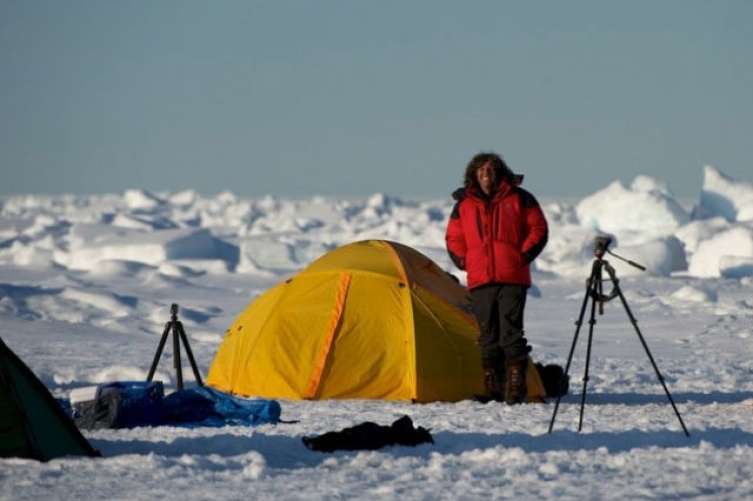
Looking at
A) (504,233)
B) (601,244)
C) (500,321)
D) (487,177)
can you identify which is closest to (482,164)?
(487,177)

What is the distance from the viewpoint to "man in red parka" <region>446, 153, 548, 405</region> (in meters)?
10.9

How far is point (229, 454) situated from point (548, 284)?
38.8 meters

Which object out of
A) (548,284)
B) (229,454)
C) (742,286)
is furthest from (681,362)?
(548,284)

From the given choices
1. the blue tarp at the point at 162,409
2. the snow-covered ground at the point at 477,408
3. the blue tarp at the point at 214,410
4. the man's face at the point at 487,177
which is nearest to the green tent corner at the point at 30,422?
the snow-covered ground at the point at 477,408

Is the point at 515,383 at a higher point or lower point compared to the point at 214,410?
higher

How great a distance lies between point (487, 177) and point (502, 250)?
58cm

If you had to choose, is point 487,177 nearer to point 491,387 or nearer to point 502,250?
point 502,250

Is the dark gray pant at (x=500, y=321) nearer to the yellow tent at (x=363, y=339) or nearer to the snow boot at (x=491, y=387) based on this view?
the snow boot at (x=491, y=387)

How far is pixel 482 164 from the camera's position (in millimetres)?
11008

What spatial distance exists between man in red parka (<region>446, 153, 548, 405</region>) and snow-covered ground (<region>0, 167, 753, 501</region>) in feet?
1.80

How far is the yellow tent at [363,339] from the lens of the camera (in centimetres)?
1179

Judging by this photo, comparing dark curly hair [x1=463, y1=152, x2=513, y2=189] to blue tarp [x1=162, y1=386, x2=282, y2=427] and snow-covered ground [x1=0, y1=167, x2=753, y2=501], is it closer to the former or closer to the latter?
snow-covered ground [x1=0, y1=167, x2=753, y2=501]

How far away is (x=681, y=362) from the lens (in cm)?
1834

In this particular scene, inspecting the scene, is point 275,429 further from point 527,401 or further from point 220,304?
point 220,304
